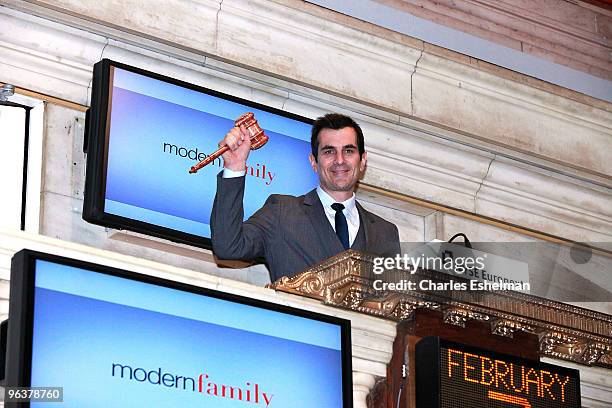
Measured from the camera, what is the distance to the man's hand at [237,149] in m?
6.70

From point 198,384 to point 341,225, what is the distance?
1.60 m

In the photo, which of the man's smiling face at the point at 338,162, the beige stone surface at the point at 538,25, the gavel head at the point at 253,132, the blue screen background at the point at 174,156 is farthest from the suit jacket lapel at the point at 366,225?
the beige stone surface at the point at 538,25

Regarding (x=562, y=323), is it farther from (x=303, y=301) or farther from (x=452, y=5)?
(x=452, y=5)

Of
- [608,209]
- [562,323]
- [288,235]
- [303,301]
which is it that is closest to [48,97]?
[288,235]

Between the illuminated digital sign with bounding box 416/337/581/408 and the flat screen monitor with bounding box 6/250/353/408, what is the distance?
0.34 meters

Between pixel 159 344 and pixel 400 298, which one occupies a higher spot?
pixel 400 298

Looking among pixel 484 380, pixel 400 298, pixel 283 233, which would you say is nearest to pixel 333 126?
pixel 283 233

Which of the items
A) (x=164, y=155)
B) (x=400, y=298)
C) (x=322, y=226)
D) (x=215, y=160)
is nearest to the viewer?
(x=400, y=298)

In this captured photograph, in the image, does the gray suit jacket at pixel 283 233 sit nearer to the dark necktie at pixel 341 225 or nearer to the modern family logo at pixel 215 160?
the dark necktie at pixel 341 225

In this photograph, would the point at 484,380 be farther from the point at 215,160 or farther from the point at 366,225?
the point at 215,160

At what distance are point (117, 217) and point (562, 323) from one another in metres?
2.31

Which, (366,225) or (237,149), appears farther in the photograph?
(366,225)

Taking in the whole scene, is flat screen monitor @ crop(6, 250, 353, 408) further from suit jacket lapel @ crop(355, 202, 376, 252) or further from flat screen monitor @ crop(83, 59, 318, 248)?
flat screen monitor @ crop(83, 59, 318, 248)

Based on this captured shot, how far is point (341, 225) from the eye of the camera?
728 cm
